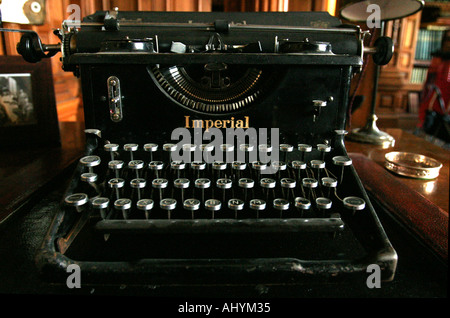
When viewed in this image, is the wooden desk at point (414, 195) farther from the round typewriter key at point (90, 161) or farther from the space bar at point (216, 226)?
the round typewriter key at point (90, 161)

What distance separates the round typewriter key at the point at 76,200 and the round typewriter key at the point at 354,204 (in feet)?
2.17

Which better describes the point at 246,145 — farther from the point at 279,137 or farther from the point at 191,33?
the point at 191,33

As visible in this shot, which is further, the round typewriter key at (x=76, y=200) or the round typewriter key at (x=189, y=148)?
the round typewriter key at (x=189, y=148)

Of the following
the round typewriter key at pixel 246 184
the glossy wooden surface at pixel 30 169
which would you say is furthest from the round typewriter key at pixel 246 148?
the glossy wooden surface at pixel 30 169

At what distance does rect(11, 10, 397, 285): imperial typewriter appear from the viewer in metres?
0.87

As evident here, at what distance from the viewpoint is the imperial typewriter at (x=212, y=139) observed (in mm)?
865

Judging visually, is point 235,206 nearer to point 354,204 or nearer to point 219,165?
point 219,165

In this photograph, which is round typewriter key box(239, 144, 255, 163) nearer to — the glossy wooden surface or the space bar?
the space bar

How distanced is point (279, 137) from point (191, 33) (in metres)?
0.46

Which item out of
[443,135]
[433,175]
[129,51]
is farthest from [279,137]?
[443,135]

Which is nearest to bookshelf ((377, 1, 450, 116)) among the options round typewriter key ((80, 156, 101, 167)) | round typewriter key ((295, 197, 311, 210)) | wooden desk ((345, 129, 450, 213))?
wooden desk ((345, 129, 450, 213))

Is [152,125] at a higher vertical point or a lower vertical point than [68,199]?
higher

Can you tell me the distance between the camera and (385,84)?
3.80 meters

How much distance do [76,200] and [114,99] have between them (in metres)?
0.32
